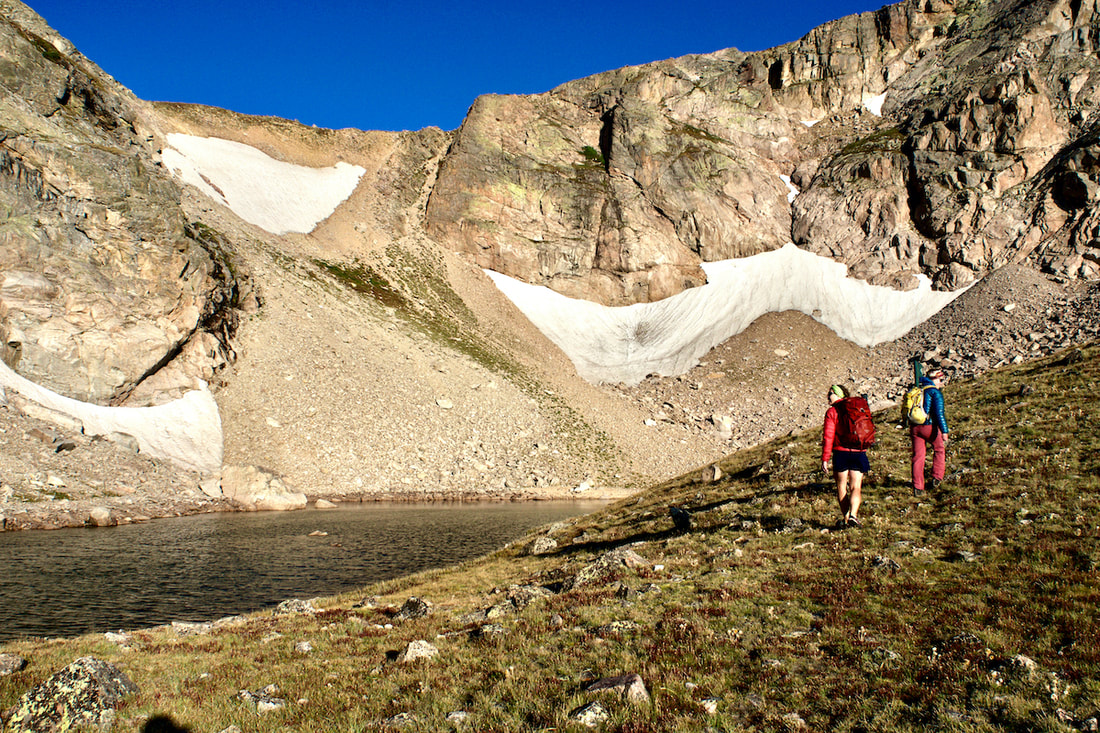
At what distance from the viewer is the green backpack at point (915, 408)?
15875 mm

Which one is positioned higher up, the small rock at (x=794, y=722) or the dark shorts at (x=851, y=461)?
the dark shorts at (x=851, y=461)

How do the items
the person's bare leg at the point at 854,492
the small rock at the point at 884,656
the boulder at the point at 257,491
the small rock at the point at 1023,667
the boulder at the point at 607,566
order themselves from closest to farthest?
the small rock at the point at 1023,667
the small rock at the point at 884,656
the boulder at the point at 607,566
the person's bare leg at the point at 854,492
the boulder at the point at 257,491

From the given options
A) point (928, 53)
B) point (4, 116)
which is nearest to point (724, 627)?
point (4, 116)

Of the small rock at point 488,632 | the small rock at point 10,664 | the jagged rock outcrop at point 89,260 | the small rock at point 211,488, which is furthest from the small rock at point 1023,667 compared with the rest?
the jagged rock outcrop at point 89,260

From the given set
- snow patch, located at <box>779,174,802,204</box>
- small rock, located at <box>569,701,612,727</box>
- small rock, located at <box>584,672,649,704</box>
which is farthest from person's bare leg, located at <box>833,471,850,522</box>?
snow patch, located at <box>779,174,802,204</box>

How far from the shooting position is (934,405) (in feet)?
52.1

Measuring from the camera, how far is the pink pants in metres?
16.0

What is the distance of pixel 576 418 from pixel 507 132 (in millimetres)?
60879

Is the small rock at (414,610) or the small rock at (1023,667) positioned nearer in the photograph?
the small rock at (1023,667)

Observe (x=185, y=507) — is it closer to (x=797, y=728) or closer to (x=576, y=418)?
(x=576, y=418)

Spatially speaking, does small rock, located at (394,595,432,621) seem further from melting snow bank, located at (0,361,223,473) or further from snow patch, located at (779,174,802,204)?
snow patch, located at (779,174,802,204)

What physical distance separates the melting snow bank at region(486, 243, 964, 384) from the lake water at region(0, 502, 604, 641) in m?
46.6

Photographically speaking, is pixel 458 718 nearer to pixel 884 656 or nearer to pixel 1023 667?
pixel 884 656

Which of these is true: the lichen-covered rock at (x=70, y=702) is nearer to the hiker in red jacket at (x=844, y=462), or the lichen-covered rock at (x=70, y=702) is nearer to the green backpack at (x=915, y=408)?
the hiker in red jacket at (x=844, y=462)
